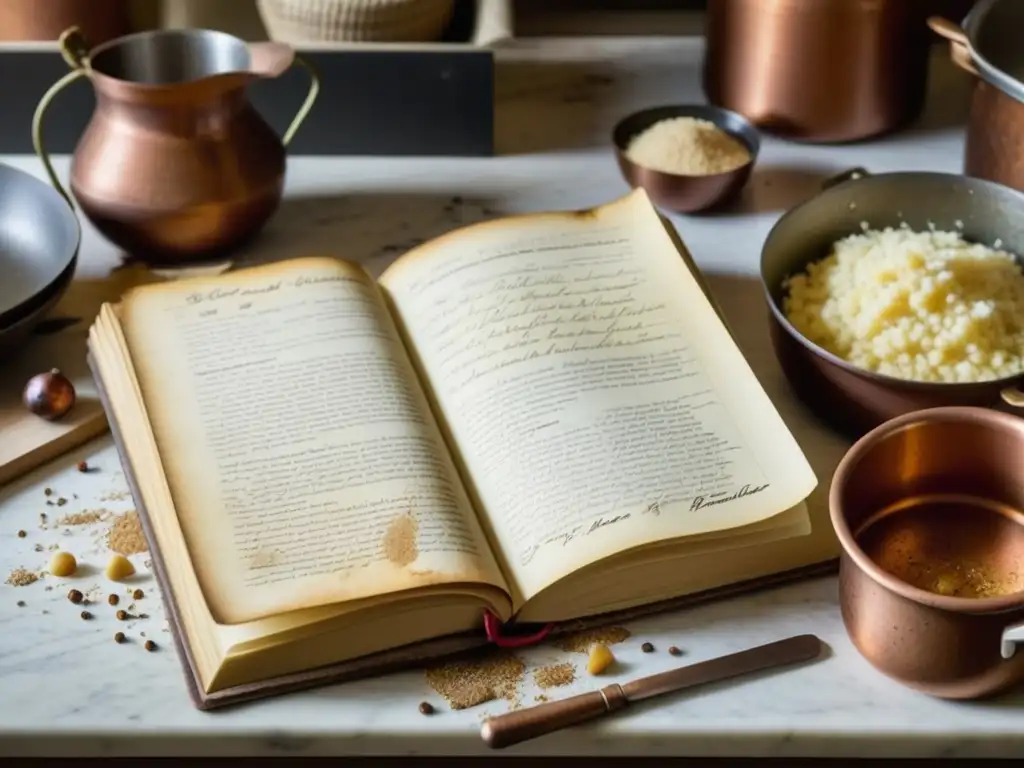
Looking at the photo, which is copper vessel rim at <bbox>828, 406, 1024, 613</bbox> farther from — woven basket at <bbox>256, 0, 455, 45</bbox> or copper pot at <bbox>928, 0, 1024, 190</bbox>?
woven basket at <bbox>256, 0, 455, 45</bbox>

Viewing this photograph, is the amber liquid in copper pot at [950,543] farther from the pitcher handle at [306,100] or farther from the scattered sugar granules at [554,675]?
the pitcher handle at [306,100]

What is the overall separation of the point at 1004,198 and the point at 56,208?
683mm

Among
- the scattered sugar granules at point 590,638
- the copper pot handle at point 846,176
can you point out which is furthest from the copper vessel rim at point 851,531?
the copper pot handle at point 846,176

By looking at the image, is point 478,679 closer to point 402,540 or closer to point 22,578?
point 402,540

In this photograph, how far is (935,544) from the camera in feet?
2.46

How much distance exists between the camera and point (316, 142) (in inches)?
44.4

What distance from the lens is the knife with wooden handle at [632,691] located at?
68 cm

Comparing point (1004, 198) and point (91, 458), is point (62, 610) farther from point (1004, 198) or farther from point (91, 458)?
point (1004, 198)

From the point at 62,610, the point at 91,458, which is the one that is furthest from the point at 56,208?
the point at 62,610

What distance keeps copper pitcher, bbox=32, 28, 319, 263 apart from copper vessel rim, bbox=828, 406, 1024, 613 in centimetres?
50

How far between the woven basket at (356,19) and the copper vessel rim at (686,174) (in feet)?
0.61

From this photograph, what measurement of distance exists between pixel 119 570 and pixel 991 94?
0.69 m

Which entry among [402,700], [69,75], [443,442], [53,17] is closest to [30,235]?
[69,75]

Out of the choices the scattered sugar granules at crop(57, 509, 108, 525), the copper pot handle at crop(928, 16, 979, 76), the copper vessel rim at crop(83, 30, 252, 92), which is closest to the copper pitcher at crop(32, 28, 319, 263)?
the copper vessel rim at crop(83, 30, 252, 92)
